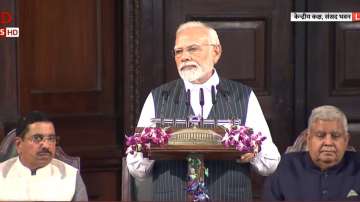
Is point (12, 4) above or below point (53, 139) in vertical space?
above

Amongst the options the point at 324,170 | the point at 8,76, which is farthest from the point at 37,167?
the point at 8,76

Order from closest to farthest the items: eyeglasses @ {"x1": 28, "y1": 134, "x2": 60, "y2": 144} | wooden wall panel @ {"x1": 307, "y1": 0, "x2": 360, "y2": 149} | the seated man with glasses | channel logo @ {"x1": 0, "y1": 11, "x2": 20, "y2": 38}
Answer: the seated man with glasses, eyeglasses @ {"x1": 28, "y1": 134, "x2": 60, "y2": 144}, channel logo @ {"x1": 0, "y1": 11, "x2": 20, "y2": 38}, wooden wall panel @ {"x1": 307, "y1": 0, "x2": 360, "y2": 149}

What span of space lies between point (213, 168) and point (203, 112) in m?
0.24

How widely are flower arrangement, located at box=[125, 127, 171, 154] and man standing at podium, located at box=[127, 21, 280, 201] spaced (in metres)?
0.24

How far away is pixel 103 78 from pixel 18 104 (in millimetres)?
542

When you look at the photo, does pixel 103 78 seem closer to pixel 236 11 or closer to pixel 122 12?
pixel 122 12

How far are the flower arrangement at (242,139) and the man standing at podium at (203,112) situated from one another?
0.75ft

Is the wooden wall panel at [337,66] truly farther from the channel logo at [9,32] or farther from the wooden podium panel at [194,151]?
the wooden podium panel at [194,151]

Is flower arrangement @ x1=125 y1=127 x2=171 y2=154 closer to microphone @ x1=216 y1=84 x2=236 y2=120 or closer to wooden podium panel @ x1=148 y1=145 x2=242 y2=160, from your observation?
wooden podium panel @ x1=148 y1=145 x2=242 y2=160

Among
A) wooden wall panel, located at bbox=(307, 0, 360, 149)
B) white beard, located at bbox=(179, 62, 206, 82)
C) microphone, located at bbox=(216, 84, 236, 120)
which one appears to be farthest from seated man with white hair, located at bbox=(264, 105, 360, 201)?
wooden wall panel, located at bbox=(307, 0, 360, 149)

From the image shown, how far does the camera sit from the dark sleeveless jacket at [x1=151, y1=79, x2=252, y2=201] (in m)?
4.64

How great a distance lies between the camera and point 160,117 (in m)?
4.66

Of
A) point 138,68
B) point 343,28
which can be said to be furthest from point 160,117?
point 343,28

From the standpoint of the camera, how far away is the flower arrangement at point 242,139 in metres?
4.25
